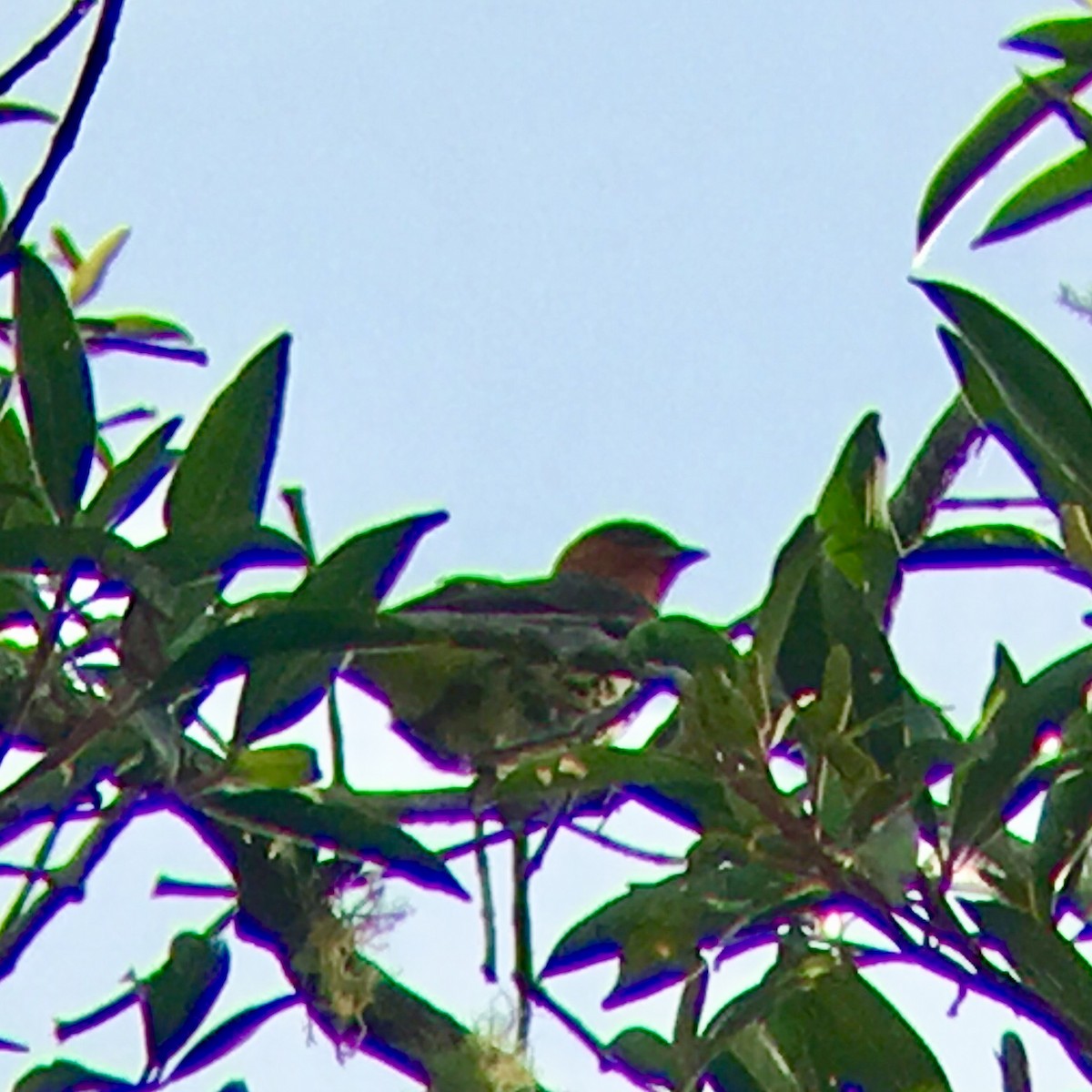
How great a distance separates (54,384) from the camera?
1.45 metres

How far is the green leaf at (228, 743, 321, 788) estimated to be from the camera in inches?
57.4

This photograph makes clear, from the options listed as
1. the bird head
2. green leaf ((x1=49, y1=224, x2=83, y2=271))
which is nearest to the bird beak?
the bird head

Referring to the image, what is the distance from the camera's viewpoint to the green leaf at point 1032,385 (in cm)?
133

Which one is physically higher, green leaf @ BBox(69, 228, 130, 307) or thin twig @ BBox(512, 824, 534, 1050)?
green leaf @ BBox(69, 228, 130, 307)

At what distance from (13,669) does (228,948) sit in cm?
28

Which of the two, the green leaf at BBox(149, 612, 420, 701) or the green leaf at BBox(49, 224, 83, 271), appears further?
the green leaf at BBox(49, 224, 83, 271)

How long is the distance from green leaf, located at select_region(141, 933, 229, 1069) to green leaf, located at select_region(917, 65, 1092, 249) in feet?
2.33

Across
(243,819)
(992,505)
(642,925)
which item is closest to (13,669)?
(243,819)

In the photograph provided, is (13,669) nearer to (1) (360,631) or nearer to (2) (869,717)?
(1) (360,631)

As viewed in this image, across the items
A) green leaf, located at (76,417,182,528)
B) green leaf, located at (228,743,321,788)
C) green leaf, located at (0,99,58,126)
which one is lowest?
green leaf, located at (228,743,321,788)

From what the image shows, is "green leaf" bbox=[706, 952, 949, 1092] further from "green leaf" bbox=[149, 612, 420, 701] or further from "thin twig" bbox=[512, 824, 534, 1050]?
"green leaf" bbox=[149, 612, 420, 701]

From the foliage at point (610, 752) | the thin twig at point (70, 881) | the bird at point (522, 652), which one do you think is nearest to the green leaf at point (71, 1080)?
the foliage at point (610, 752)

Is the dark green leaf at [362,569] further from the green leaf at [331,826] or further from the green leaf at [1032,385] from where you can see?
the green leaf at [1032,385]

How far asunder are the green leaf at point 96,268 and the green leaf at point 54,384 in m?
0.78
